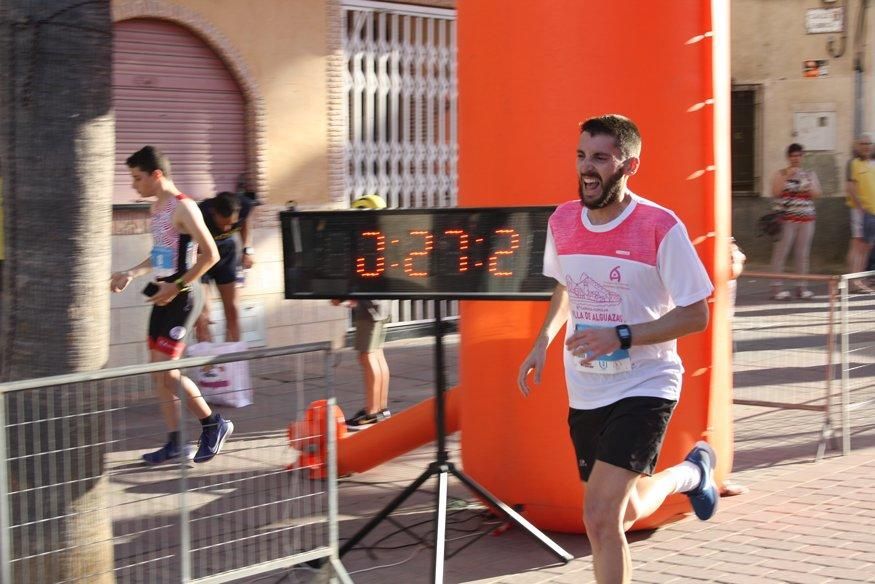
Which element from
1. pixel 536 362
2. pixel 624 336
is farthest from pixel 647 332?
pixel 536 362

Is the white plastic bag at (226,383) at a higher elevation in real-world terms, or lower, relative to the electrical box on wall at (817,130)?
lower

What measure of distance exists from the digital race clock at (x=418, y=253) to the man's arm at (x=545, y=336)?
1.46 feet

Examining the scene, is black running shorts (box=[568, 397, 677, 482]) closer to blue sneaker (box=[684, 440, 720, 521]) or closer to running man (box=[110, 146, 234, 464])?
blue sneaker (box=[684, 440, 720, 521])

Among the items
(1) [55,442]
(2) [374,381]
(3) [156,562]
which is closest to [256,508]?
(3) [156,562]

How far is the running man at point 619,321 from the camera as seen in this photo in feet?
15.0

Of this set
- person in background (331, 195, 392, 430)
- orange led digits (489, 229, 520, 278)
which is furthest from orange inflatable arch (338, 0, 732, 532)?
person in background (331, 195, 392, 430)

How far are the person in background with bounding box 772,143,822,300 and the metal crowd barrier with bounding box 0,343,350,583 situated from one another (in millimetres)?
11688

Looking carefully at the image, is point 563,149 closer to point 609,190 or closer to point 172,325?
point 609,190

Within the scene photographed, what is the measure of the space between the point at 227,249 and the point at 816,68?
1249cm

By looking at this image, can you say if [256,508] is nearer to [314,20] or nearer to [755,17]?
[314,20]

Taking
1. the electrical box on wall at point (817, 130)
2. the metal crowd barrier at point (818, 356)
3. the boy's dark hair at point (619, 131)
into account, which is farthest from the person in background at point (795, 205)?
the boy's dark hair at point (619, 131)

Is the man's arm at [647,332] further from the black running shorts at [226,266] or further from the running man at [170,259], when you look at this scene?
the black running shorts at [226,266]

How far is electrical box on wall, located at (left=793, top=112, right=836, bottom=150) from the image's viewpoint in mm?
19859

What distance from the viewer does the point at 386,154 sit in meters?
12.9
